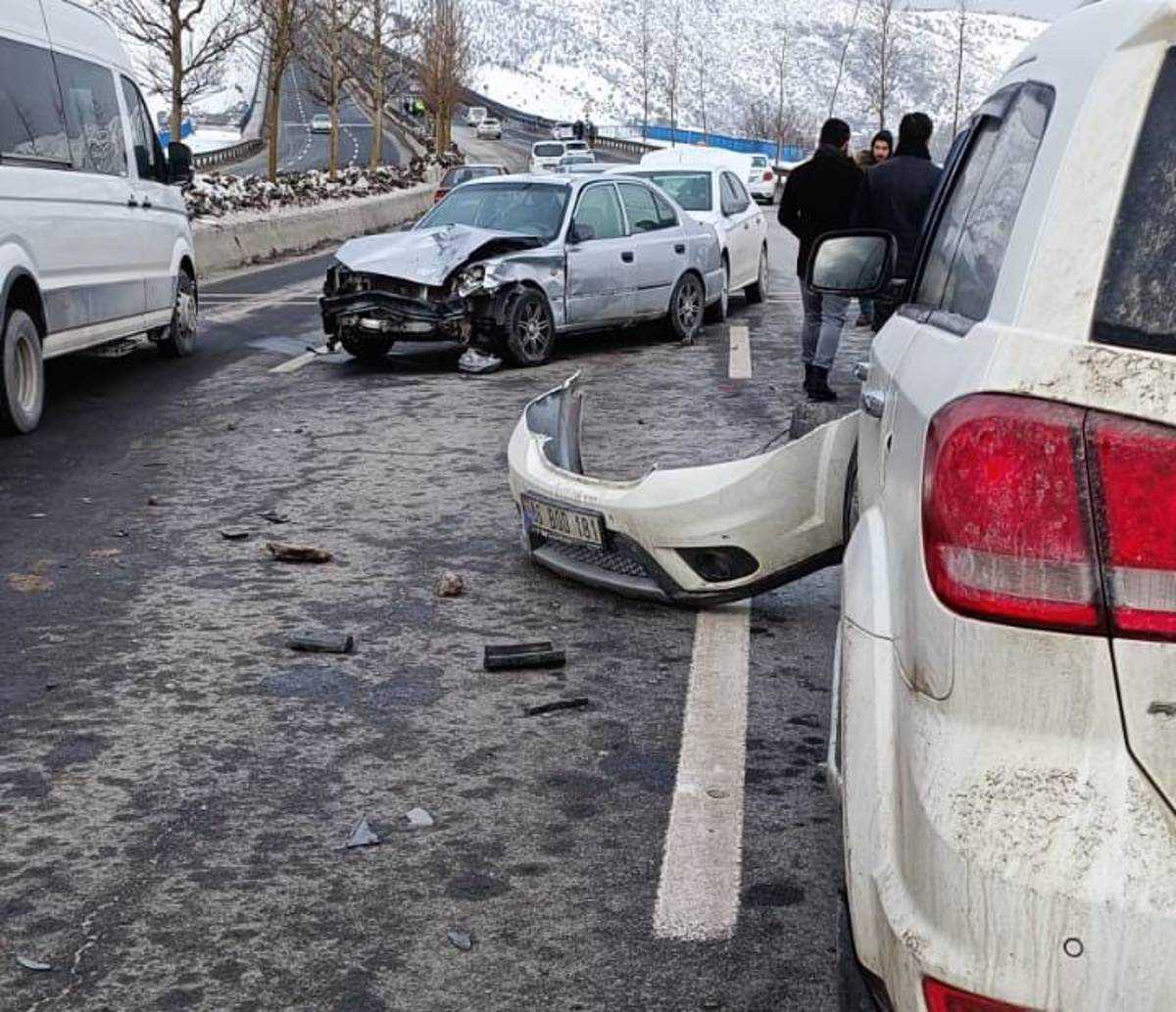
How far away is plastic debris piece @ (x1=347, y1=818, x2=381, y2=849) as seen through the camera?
4059mm

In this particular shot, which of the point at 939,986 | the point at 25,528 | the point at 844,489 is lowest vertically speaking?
the point at 25,528

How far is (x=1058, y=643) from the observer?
6.65 ft

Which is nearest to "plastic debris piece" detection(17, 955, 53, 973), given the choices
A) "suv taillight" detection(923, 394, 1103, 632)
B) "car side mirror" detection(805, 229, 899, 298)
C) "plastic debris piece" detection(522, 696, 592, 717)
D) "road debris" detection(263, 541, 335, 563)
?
"plastic debris piece" detection(522, 696, 592, 717)

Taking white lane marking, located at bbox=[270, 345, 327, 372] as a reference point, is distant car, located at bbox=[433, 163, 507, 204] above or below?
below

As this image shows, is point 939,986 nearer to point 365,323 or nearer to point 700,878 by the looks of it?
point 700,878

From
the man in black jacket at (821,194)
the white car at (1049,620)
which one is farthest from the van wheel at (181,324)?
the white car at (1049,620)

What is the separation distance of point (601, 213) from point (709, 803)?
11.0 meters

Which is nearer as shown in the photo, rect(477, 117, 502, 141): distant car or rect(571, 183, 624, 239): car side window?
rect(571, 183, 624, 239): car side window

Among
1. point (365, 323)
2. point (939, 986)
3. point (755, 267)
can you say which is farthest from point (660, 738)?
point (755, 267)

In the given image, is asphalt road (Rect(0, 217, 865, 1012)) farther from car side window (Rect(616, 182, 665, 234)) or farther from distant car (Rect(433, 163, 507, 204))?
distant car (Rect(433, 163, 507, 204))

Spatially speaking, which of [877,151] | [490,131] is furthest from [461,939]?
[490,131]

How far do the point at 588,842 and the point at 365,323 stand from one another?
9.85 metres

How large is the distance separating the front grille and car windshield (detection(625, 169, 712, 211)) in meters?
12.0

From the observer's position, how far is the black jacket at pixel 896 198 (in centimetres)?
1098
